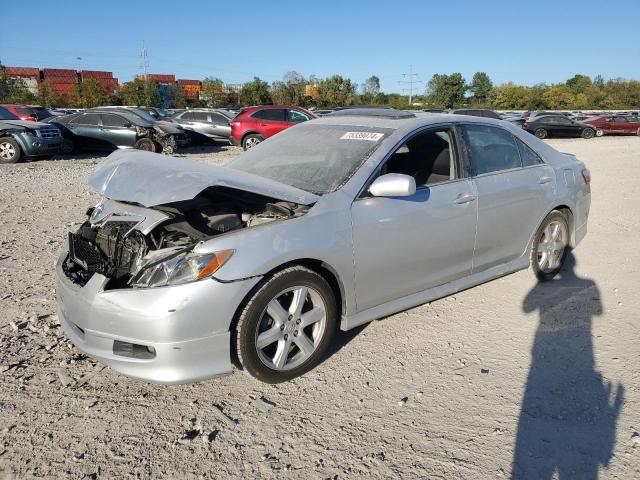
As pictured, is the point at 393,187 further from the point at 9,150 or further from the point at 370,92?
the point at 370,92

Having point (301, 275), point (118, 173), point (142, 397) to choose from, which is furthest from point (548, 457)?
point (118, 173)

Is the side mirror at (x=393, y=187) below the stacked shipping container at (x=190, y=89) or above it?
below

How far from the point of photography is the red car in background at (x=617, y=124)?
30.1 meters

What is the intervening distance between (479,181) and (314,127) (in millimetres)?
1428

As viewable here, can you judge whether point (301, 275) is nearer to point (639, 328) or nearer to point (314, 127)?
point (314, 127)

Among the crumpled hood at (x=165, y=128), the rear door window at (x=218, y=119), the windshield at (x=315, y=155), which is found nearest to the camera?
the windshield at (x=315, y=155)

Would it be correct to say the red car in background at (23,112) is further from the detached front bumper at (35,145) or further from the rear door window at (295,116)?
the rear door window at (295,116)

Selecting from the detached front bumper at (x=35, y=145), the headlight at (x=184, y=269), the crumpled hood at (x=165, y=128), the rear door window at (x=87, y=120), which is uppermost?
the rear door window at (x=87, y=120)

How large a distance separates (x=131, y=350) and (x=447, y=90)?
85945 millimetres

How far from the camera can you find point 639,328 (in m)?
3.84

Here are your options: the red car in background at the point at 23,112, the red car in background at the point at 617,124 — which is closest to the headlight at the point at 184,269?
the red car in background at the point at 23,112

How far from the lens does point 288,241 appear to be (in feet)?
9.62

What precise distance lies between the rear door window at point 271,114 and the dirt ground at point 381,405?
13975 millimetres

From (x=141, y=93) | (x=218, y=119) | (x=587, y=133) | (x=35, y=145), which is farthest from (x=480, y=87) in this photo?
(x=35, y=145)
